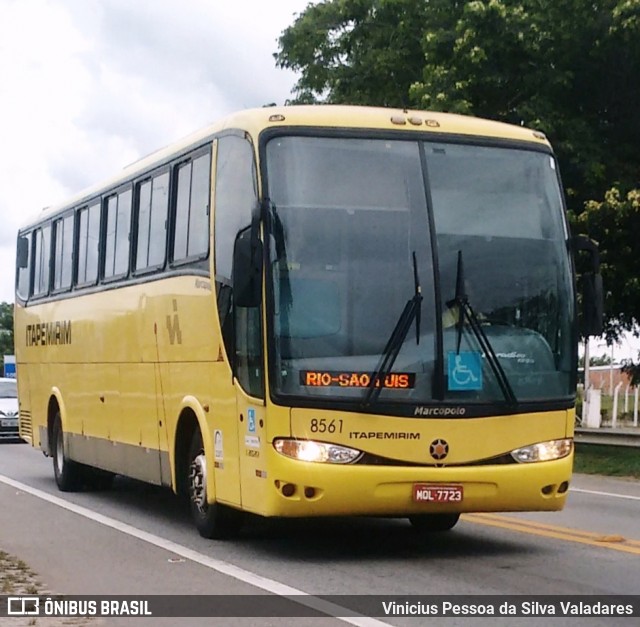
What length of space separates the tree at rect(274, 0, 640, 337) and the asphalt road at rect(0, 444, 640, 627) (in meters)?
8.67

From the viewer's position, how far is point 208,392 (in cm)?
1264

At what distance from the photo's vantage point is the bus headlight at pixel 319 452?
10984 mm

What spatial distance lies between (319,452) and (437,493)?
0.95 metres

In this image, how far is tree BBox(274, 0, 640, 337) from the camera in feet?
79.6

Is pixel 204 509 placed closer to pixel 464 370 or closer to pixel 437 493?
pixel 437 493

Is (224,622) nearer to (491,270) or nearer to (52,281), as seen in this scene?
(491,270)

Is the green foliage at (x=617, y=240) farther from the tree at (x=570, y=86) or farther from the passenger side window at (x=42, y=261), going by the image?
the passenger side window at (x=42, y=261)

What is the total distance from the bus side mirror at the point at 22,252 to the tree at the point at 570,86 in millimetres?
7311

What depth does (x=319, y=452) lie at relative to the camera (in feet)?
36.1

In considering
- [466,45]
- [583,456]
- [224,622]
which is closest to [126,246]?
[224,622]

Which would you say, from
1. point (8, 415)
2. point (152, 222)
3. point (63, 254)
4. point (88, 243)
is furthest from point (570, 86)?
point (8, 415)

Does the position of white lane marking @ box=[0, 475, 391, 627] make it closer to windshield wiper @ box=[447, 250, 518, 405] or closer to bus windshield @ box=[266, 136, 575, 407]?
bus windshield @ box=[266, 136, 575, 407]

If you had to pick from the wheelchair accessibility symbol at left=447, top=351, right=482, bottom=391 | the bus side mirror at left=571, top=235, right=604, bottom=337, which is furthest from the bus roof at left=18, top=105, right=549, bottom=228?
the wheelchair accessibility symbol at left=447, top=351, right=482, bottom=391

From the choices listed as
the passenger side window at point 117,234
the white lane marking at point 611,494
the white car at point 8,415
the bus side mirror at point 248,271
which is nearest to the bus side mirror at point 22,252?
the passenger side window at point 117,234
